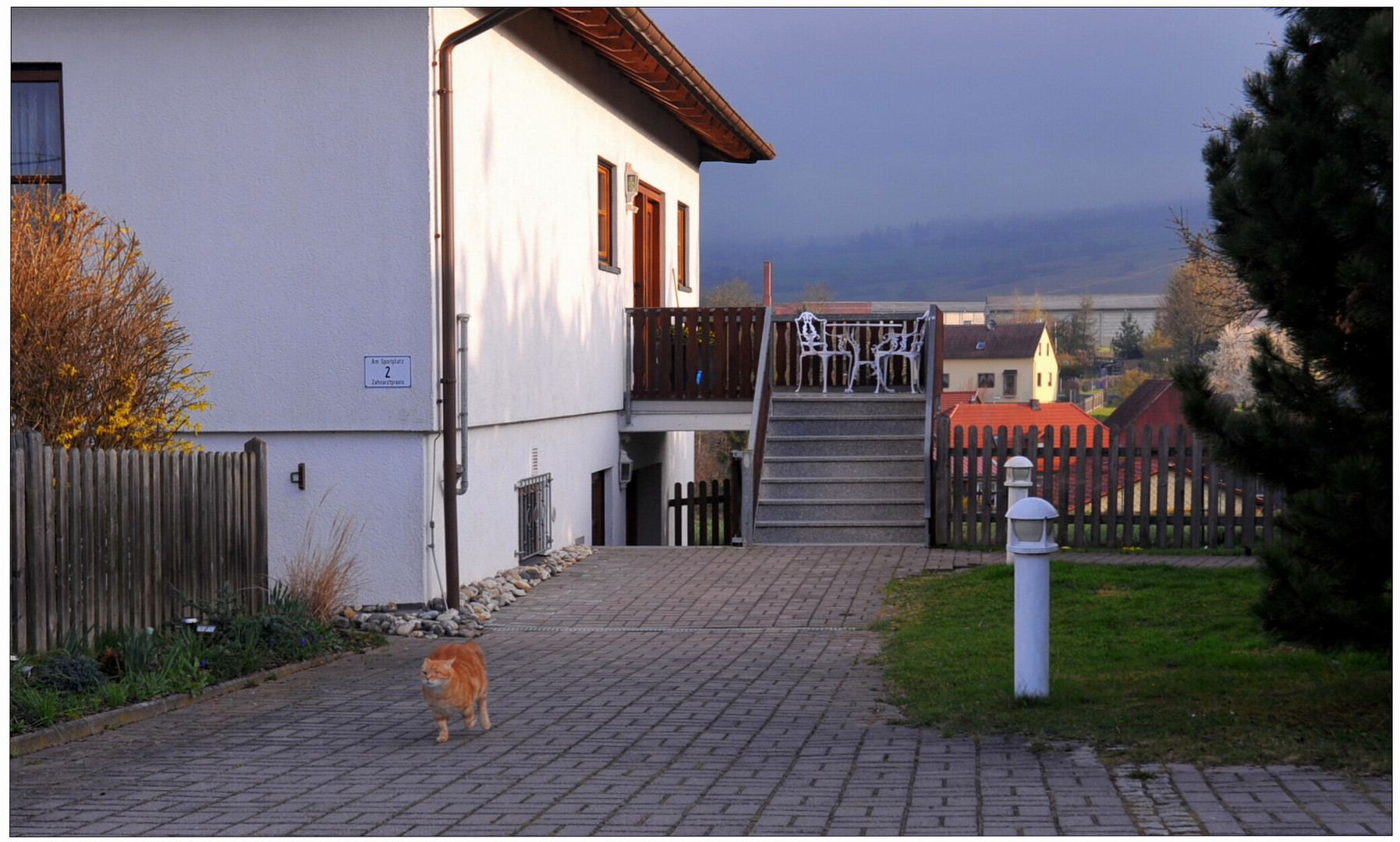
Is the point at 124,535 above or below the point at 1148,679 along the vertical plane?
above

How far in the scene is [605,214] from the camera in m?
17.7

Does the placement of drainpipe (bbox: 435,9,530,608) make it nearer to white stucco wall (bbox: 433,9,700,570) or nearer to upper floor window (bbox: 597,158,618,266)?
white stucco wall (bbox: 433,9,700,570)

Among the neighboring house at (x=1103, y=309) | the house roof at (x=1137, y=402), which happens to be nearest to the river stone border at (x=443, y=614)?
the house roof at (x=1137, y=402)

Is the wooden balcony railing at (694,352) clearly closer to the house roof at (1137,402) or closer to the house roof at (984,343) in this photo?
the house roof at (1137,402)

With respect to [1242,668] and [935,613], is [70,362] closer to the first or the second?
[935,613]

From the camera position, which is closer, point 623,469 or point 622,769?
point 622,769

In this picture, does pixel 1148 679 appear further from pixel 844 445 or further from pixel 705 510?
pixel 705 510

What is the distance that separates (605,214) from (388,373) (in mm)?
6986

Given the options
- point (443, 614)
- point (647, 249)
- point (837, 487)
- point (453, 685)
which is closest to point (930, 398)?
point (837, 487)

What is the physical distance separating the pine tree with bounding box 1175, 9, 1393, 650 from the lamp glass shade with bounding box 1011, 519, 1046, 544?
1.05m

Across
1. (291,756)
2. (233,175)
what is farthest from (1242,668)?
(233,175)

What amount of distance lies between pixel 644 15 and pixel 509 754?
9657 mm

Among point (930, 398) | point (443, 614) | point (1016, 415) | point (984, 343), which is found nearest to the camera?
point (443, 614)

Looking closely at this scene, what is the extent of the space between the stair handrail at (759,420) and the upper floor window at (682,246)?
4435 mm
